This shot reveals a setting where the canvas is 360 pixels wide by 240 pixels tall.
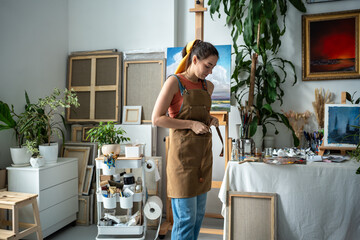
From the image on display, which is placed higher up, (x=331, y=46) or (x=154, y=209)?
(x=331, y=46)

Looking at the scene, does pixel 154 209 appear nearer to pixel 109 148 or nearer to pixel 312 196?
pixel 109 148

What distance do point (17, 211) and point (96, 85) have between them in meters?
1.77

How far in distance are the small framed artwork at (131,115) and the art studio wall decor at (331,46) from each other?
1.90 meters

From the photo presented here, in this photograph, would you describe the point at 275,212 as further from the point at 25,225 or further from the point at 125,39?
the point at 125,39

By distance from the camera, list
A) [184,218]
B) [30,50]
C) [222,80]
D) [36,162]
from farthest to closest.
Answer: [30,50] < [222,80] < [36,162] < [184,218]

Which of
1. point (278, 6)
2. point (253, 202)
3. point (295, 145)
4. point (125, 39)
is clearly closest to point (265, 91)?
point (295, 145)

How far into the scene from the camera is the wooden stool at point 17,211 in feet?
7.45

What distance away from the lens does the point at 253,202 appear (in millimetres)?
2389

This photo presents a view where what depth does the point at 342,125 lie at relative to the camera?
259 centimetres

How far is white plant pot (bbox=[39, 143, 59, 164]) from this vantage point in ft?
9.39

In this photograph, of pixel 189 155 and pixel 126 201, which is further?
pixel 126 201

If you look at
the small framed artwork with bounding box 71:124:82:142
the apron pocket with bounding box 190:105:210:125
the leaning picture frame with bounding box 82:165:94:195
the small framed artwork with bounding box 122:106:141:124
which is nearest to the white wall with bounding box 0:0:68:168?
the small framed artwork with bounding box 71:124:82:142

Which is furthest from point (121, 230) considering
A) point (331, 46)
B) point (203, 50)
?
point (331, 46)

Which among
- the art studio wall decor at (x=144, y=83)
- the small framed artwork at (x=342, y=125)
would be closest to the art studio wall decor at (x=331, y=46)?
the small framed artwork at (x=342, y=125)
